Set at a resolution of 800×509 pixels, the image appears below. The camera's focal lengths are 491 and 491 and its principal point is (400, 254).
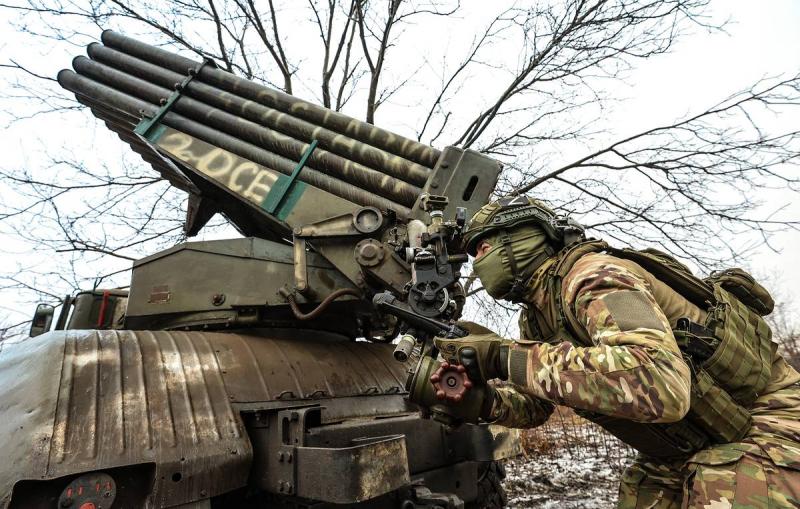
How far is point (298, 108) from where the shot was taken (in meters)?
4.09

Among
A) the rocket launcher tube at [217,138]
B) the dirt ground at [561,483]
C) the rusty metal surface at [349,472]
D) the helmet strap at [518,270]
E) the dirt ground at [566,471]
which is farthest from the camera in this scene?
the dirt ground at [566,471]

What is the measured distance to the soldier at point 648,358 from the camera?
1660mm

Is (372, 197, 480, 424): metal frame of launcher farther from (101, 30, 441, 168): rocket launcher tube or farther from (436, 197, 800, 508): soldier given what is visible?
(101, 30, 441, 168): rocket launcher tube

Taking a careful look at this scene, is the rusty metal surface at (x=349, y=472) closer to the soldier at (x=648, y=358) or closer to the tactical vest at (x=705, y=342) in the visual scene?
the soldier at (x=648, y=358)

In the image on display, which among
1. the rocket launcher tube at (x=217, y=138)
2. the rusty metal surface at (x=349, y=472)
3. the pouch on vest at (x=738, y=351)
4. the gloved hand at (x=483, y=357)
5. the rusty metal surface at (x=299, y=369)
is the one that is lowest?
the rusty metal surface at (x=349, y=472)

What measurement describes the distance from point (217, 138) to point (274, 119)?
506 mm

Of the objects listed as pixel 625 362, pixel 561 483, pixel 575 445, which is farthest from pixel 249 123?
pixel 575 445

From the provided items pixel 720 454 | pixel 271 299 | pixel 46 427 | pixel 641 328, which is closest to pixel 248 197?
pixel 271 299

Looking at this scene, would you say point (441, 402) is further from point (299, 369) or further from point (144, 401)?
point (144, 401)

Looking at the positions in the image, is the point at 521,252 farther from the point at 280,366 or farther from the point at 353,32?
the point at 353,32

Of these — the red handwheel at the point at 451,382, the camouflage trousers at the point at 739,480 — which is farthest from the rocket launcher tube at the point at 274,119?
the camouflage trousers at the point at 739,480

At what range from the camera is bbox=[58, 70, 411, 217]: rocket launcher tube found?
144 inches

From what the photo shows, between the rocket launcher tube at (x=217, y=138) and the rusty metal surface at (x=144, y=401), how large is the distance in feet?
4.25

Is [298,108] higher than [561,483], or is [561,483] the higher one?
[298,108]
